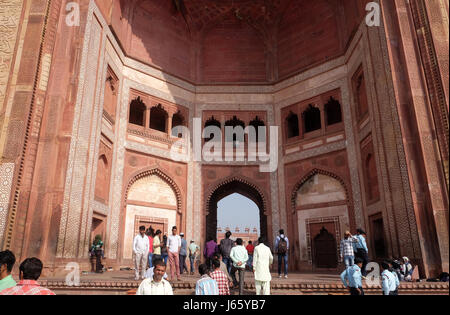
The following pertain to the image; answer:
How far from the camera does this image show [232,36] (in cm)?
1362

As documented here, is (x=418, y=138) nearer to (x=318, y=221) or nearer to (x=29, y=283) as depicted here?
(x=318, y=221)

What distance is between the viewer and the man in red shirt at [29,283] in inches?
77.4

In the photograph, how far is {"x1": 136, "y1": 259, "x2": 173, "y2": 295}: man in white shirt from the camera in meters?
2.48

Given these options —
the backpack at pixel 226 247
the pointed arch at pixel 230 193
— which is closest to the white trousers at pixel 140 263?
the backpack at pixel 226 247

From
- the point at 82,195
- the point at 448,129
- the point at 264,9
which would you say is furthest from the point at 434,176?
the point at 264,9

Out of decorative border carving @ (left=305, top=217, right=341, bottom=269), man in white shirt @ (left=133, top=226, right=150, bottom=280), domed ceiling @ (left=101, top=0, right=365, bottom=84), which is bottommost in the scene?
man in white shirt @ (left=133, top=226, right=150, bottom=280)

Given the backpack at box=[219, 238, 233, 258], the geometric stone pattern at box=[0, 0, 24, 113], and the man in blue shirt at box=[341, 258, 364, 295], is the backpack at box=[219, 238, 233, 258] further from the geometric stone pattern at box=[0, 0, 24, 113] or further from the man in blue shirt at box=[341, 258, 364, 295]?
the geometric stone pattern at box=[0, 0, 24, 113]

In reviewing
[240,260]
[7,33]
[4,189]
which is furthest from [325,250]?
[7,33]

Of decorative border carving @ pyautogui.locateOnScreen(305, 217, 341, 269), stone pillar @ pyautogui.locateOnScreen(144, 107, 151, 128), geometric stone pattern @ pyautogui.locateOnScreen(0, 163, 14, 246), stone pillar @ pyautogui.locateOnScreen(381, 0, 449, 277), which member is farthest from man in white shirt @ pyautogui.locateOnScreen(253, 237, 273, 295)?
stone pillar @ pyautogui.locateOnScreen(144, 107, 151, 128)

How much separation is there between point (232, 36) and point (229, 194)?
6.25 m

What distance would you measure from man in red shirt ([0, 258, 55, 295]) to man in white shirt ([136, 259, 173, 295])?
0.65m

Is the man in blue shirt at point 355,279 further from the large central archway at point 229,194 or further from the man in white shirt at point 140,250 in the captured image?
the large central archway at point 229,194

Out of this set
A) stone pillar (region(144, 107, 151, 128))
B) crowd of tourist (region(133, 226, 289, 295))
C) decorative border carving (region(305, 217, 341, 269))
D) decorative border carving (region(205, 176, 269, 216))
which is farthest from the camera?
decorative border carving (region(205, 176, 269, 216))

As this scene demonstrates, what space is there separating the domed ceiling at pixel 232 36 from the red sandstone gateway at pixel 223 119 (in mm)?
51
